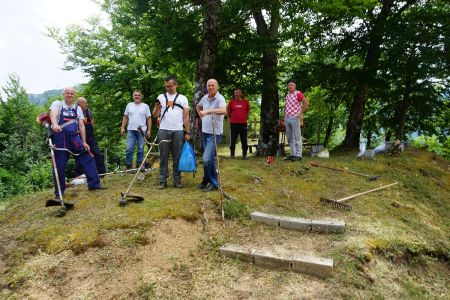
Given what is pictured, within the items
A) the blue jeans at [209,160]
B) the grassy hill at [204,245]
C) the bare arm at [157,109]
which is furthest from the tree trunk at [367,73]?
the bare arm at [157,109]

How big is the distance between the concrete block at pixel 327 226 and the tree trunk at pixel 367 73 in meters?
8.42

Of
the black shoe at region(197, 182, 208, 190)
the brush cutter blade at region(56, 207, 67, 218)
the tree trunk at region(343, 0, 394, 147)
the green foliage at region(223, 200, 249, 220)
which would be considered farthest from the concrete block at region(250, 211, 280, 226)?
the tree trunk at region(343, 0, 394, 147)

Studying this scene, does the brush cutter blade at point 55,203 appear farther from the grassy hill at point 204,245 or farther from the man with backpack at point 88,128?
the man with backpack at point 88,128

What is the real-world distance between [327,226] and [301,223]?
1.26 ft

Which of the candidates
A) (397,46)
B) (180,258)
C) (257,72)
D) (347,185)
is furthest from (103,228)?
(397,46)

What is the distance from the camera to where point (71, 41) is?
60.8ft

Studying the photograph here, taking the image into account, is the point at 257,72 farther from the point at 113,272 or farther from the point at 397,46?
the point at 113,272

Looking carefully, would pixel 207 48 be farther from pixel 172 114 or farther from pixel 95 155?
pixel 95 155

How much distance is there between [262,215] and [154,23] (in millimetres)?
6398

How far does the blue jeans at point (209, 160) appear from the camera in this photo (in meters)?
6.40

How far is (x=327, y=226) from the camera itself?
5277mm

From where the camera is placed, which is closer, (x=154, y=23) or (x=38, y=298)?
(x=38, y=298)

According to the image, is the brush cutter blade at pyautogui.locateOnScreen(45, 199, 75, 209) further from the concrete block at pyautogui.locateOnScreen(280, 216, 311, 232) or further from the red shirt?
the red shirt

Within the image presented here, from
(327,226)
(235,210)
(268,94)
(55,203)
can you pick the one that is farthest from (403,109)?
(55,203)
